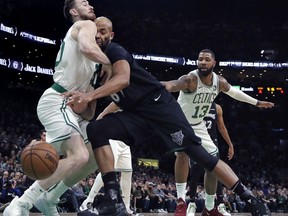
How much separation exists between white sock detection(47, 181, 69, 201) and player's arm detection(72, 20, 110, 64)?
123 cm

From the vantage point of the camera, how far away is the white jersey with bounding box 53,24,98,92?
4.92 meters

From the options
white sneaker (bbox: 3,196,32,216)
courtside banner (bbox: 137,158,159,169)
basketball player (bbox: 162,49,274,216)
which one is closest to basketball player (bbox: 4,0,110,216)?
white sneaker (bbox: 3,196,32,216)

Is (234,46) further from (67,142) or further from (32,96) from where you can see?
(67,142)

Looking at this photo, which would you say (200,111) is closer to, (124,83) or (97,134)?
(97,134)

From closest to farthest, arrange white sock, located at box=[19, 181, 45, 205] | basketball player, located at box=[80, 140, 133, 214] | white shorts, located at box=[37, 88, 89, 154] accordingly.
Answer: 1. white sock, located at box=[19, 181, 45, 205]
2. white shorts, located at box=[37, 88, 89, 154]
3. basketball player, located at box=[80, 140, 133, 214]

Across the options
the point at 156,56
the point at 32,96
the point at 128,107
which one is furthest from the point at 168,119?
the point at 156,56

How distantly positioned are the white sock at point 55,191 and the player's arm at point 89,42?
48.5 inches

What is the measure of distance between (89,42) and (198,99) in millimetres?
2584

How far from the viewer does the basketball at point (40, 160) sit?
14.6 feet

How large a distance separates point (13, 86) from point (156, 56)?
9149 millimetres

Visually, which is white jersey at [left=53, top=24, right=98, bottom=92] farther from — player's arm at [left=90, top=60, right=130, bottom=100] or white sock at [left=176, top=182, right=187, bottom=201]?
white sock at [left=176, top=182, right=187, bottom=201]

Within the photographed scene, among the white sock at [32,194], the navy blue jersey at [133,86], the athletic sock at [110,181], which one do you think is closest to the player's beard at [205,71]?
the navy blue jersey at [133,86]

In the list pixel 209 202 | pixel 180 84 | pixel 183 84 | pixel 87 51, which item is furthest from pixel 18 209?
pixel 209 202

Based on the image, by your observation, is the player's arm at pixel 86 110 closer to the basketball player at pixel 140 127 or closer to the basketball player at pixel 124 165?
the basketball player at pixel 140 127
